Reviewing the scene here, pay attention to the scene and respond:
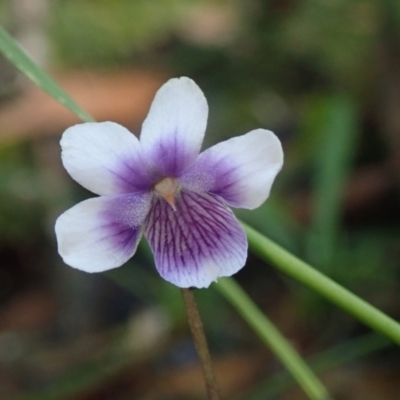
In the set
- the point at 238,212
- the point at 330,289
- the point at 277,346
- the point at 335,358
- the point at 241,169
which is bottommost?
the point at 335,358

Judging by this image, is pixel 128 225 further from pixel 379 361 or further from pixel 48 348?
pixel 48 348

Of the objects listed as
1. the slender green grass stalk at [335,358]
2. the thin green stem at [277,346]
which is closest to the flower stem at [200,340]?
the thin green stem at [277,346]

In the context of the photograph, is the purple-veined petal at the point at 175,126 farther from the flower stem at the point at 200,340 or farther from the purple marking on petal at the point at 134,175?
the flower stem at the point at 200,340

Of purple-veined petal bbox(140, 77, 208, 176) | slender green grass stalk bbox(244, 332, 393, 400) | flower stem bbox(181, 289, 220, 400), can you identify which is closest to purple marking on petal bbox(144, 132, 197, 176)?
purple-veined petal bbox(140, 77, 208, 176)

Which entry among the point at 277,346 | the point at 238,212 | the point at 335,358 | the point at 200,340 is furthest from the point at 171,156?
the point at 238,212

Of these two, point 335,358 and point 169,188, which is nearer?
point 169,188

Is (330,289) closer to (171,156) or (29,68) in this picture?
(171,156)

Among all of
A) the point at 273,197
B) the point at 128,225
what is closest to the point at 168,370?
the point at 273,197
